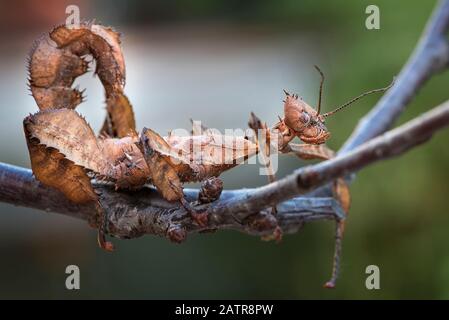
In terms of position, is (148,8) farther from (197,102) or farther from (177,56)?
(197,102)

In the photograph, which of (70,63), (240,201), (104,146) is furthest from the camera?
(70,63)

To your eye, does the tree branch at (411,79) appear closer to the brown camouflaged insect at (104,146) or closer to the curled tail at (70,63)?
the brown camouflaged insect at (104,146)

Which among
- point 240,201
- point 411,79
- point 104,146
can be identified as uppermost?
point 411,79

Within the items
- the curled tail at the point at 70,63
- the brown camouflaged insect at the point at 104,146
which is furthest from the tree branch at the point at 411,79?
the curled tail at the point at 70,63

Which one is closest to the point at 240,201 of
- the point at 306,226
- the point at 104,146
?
the point at 104,146

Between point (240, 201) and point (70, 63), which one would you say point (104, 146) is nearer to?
point (70, 63)

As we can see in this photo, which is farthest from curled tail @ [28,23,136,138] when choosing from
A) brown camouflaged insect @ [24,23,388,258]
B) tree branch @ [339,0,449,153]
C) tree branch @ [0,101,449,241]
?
tree branch @ [339,0,449,153]
